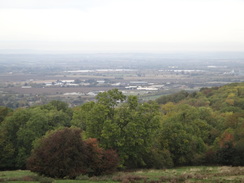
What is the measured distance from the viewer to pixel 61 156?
928 inches

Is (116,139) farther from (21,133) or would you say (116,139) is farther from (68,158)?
(21,133)

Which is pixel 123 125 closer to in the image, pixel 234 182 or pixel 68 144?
pixel 68 144

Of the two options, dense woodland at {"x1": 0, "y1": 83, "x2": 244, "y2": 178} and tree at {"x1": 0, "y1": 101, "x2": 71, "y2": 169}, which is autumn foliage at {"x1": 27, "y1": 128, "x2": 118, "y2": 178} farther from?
tree at {"x1": 0, "y1": 101, "x2": 71, "y2": 169}

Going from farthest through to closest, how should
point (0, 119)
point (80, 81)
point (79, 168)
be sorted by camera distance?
point (80, 81), point (0, 119), point (79, 168)

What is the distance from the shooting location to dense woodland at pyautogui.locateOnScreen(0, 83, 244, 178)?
24.6m

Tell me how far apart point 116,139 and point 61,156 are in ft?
25.7

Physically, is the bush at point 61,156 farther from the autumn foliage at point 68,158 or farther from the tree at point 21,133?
the tree at point 21,133

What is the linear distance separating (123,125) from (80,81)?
439 ft

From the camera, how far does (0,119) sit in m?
46.2

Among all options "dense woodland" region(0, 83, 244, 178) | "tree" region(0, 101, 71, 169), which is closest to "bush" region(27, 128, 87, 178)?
"dense woodland" region(0, 83, 244, 178)

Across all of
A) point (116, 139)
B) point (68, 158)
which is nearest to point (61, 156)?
point (68, 158)

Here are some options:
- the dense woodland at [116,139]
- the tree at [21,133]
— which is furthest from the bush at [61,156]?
the tree at [21,133]

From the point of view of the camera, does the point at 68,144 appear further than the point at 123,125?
No

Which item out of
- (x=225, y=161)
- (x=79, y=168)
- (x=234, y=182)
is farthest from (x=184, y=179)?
(x=225, y=161)
